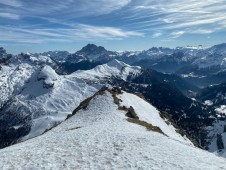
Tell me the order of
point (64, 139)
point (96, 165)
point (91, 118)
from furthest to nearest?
1. point (91, 118)
2. point (64, 139)
3. point (96, 165)

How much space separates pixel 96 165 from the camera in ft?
88.5

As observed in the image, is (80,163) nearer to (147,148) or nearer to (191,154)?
(147,148)

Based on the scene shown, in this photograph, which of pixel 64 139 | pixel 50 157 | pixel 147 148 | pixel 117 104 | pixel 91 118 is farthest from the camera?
pixel 117 104

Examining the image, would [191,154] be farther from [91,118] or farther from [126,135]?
[91,118]

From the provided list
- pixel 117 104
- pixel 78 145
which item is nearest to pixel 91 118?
pixel 117 104

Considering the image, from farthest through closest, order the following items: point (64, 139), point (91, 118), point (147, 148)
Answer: point (91, 118), point (64, 139), point (147, 148)

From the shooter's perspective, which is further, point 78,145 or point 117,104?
point 117,104

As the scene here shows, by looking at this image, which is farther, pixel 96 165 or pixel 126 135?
pixel 126 135

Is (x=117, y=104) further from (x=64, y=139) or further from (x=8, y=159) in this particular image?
(x=8, y=159)

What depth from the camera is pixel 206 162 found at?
28.5m

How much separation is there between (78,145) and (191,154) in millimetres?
11932

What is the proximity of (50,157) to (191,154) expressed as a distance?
13.6 metres

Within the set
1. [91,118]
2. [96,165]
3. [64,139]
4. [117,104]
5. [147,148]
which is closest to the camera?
[96,165]

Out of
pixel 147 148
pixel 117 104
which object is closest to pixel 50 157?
pixel 147 148
